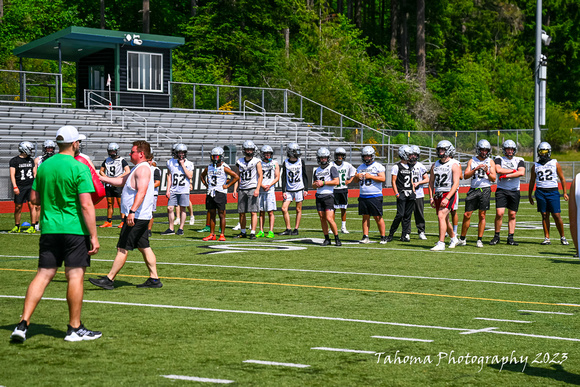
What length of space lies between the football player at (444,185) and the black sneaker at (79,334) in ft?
28.2

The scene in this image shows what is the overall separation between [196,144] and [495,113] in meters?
31.9

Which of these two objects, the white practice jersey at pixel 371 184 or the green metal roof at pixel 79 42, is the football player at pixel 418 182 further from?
the green metal roof at pixel 79 42

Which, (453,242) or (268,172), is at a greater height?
(268,172)

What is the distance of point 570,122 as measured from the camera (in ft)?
185

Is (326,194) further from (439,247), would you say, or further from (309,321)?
(309,321)

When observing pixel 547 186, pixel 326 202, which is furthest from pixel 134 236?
pixel 547 186

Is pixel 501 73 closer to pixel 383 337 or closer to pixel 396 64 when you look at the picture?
pixel 396 64

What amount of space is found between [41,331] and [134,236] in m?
2.50

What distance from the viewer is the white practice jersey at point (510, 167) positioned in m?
16.0

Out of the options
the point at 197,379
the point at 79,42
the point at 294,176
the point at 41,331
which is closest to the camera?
the point at 197,379

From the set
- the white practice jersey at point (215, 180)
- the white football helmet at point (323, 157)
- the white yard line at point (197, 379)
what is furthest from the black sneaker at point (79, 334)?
the white football helmet at point (323, 157)

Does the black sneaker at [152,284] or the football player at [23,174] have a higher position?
the football player at [23,174]

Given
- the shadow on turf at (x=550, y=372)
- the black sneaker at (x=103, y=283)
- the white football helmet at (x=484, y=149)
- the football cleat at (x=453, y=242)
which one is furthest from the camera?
the white football helmet at (x=484, y=149)

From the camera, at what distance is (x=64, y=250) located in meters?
7.23
